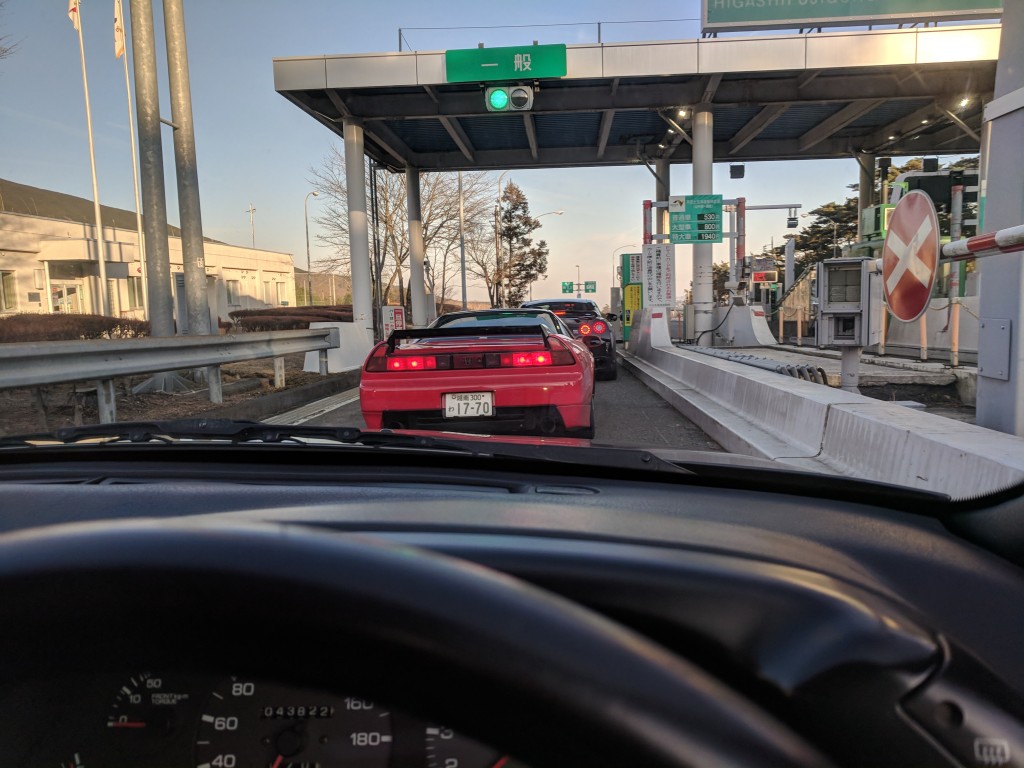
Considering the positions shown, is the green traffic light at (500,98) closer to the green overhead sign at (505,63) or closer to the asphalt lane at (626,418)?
the green overhead sign at (505,63)

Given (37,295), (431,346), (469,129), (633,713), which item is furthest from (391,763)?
(37,295)

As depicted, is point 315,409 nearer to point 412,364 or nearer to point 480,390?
point 412,364

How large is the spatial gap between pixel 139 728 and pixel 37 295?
145 ft

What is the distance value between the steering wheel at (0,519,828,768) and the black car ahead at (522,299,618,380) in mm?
10873

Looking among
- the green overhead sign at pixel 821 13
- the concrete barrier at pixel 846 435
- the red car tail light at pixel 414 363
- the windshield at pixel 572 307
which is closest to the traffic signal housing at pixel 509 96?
the green overhead sign at pixel 821 13

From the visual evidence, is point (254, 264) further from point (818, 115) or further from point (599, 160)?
point (818, 115)

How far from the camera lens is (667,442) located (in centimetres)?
668

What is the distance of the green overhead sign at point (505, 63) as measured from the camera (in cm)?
1565

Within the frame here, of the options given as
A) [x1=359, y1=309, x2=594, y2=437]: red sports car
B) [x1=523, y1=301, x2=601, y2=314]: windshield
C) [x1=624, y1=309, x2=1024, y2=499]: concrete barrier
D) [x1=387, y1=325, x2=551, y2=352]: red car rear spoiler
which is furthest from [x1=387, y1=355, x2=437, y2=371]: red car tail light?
[x1=523, y1=301, x2=601, y2=314]: windshield

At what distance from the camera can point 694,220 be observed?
18.4m

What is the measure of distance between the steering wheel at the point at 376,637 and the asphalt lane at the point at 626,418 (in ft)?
16.2

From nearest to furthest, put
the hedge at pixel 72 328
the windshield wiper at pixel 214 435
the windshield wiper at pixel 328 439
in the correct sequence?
the windshield wiper at pixel 328 439 < the windshield wiper at pixel 214 435 < the hedge at pixel 72 328

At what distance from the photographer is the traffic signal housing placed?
16.1 meters

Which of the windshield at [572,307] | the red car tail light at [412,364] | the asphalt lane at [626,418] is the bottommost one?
the asphalt lane at [626,418]
